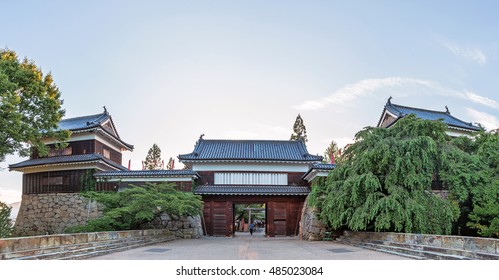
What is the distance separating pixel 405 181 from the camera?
13125 mm

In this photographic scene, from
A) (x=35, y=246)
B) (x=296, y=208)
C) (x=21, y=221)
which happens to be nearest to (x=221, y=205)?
(x=296, y=208)

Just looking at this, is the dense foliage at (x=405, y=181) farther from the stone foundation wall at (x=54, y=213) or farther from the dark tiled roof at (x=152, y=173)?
the stone foundation wall at (x=54, y=213)

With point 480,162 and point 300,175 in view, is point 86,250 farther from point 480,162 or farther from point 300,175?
point 300,175

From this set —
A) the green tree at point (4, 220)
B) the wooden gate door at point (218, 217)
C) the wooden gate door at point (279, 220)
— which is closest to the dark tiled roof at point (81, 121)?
the green tree at point (4, 220)

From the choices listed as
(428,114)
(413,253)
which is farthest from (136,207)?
(428,114)

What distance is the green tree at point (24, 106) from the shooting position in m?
16.0

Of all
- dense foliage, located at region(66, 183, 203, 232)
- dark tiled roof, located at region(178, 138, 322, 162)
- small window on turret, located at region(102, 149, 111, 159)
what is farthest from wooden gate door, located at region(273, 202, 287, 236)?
small window on turret, located at region(102, 149, 111, 159)

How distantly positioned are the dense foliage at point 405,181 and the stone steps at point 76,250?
7750mm

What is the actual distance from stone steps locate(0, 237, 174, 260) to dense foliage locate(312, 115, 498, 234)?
25.4 feet

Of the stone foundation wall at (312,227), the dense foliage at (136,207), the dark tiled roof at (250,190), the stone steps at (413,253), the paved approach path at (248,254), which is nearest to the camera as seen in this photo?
the stone steps at (413,253)

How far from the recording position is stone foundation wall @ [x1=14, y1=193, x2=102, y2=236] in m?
23.3

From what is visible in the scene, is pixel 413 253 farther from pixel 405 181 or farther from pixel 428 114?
pixel 428 114

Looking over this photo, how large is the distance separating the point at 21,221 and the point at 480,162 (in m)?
26.4

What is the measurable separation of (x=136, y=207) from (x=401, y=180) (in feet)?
33.8
